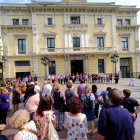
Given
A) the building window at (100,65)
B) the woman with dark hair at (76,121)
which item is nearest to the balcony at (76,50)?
the building window at (100,65)

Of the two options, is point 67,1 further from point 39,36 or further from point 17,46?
point 17,46

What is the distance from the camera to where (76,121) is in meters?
2.23

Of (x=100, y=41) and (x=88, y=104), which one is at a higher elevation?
(x=100, y=41)

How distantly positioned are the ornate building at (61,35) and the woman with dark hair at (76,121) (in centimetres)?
1740

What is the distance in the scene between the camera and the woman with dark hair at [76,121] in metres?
2.21

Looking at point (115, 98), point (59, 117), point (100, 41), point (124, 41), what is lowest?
point (59, 117)

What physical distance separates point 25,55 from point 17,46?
7.66 ft

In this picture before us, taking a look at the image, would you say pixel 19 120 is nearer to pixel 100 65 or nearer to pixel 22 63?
pixel 22 63

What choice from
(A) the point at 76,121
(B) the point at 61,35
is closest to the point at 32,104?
(A) the point at 76,121

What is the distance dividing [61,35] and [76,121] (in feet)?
63.6

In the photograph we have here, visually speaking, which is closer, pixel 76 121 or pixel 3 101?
pixel 76 121

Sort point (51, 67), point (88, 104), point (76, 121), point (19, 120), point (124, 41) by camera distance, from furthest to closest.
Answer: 1. point (124, 41)
2. point (51, 67)
3. point (88, 104)
4. point (76, 121)
5. point (19, 120)

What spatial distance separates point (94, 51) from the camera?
64.3 ft

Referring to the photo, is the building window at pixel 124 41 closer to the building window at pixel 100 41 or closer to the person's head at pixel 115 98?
the building window at pixel 100 41
